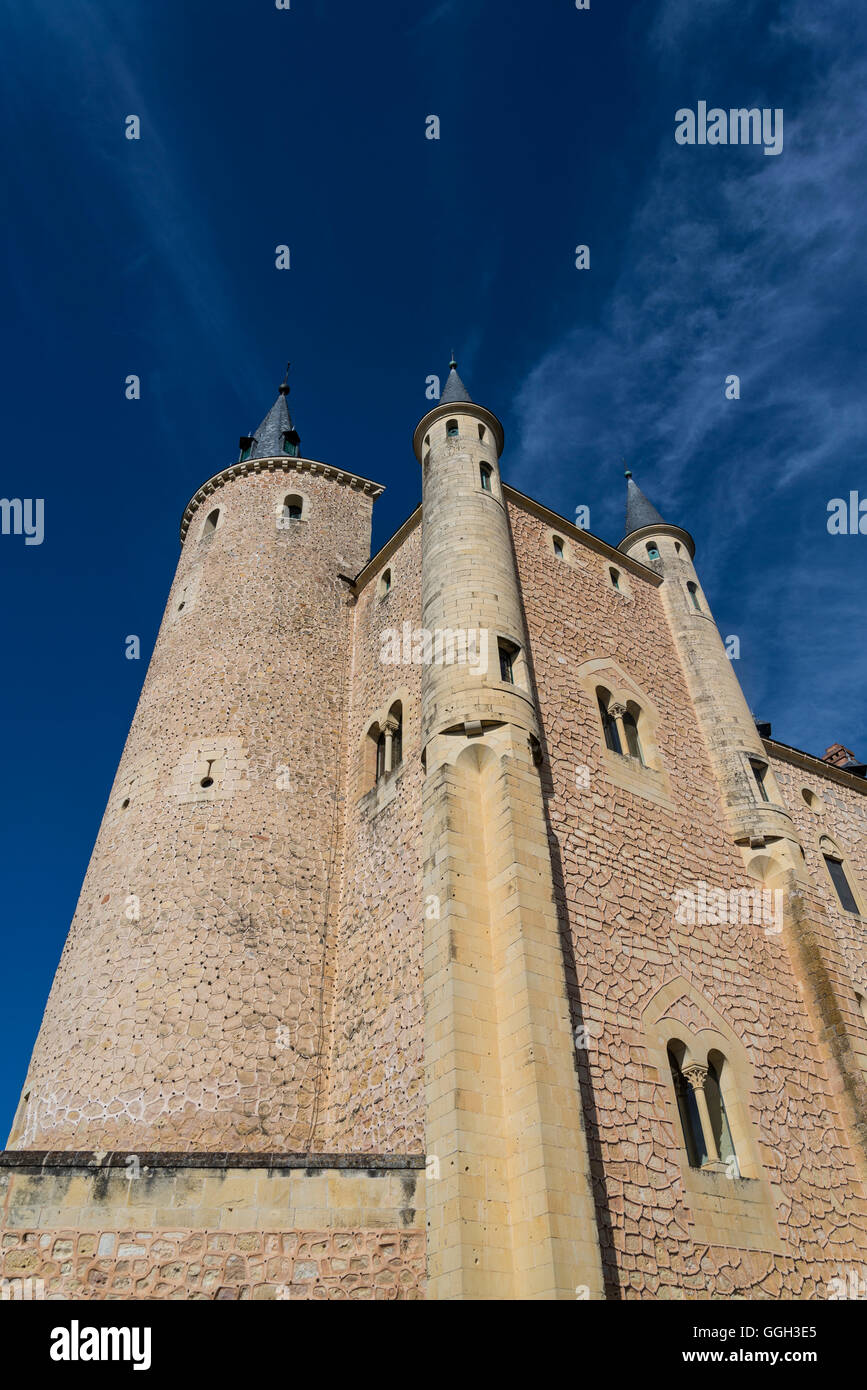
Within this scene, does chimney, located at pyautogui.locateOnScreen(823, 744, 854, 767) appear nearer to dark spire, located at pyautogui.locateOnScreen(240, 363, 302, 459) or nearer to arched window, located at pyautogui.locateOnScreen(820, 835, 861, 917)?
arched window, located at pyautogui.locateOnScreen(820, 835, 861, 917)

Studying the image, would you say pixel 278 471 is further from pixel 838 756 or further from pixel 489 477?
pixel 838 756

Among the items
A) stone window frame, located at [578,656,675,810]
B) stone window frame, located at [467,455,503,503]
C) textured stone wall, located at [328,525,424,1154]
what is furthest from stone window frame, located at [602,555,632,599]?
textured stone wall, located at [328,525,424,1154]

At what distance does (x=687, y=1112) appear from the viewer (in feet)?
31.4

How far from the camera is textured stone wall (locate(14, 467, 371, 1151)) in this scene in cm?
1048

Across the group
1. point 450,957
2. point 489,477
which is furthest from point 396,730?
point 450,957

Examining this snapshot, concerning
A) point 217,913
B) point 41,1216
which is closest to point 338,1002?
point 217,913

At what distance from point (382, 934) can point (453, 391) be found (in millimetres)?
9440

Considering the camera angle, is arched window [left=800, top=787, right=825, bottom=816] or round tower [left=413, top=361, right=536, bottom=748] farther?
arched window [left=800, top=787, right=825, bottom=816]

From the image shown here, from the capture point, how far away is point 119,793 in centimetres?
1402

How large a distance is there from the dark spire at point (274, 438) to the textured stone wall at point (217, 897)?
15.4ft

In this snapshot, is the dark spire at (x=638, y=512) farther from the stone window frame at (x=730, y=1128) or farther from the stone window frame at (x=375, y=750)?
the stone window frame at (x=730, y=1128)

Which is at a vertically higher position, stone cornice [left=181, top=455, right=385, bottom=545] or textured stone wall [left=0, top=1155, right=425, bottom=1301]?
stone cornice [left=181, top=455, right=385, bottom=545]

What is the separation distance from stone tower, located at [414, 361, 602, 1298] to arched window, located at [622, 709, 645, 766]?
2.56m
